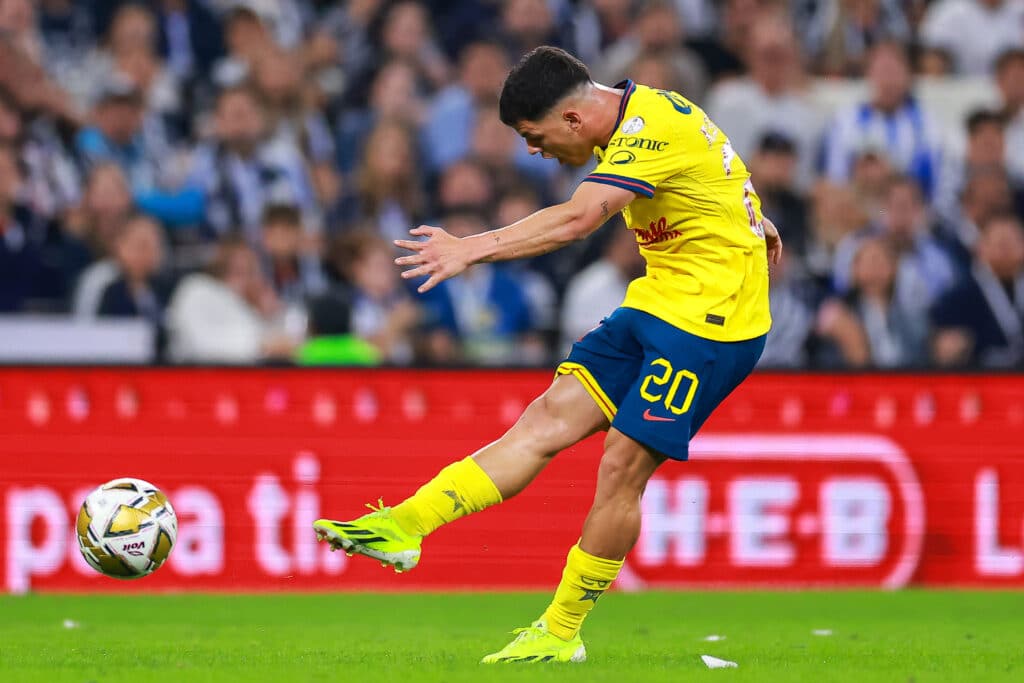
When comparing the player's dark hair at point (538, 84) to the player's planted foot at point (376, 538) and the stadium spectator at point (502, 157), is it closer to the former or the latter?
the player's planted foot at point (376, 538)

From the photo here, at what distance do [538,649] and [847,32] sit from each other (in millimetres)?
10120

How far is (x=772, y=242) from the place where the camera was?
714cm

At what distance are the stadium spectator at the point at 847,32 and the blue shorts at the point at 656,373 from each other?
900cm

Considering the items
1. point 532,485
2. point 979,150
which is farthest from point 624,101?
point 979,150

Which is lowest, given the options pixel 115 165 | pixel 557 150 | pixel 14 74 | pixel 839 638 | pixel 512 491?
pixel 839 638

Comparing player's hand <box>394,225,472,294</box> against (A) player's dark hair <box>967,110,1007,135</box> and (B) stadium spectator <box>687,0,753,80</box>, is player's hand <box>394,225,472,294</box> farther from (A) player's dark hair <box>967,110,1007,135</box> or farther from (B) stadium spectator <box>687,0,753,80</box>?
(A) player's dark hair <box>967,110,1007,135</box>

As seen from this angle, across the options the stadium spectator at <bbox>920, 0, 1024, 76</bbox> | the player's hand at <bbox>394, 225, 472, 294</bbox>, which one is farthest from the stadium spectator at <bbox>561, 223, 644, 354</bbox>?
the player's hand at <bbox>394, 225, 472, 294</bbox>

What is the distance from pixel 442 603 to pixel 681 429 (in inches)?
144

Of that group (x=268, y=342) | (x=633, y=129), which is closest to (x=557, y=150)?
(x=633, y=129)

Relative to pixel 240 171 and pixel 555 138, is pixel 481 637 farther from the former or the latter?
pixel 240 171

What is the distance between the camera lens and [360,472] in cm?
1027

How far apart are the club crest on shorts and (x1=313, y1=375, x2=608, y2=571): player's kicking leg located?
3.47ft

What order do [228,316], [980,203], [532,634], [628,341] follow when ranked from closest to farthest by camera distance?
[532,634] → [628,341] → [228,316] → [980,203]

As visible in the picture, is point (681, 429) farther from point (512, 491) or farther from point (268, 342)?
point (268, 342)
